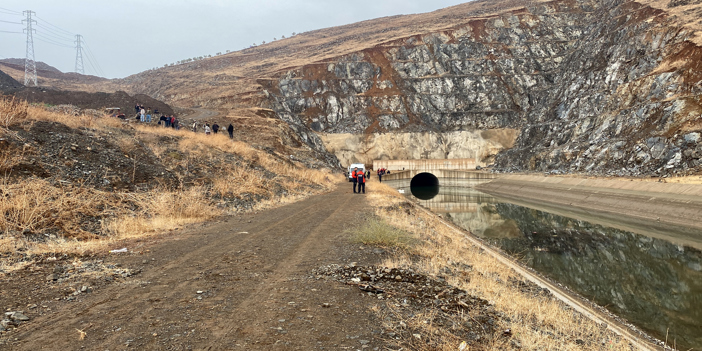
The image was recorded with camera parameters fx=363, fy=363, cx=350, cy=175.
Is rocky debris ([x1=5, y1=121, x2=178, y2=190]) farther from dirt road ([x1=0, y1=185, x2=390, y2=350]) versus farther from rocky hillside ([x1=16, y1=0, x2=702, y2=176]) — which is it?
rocky hillside ([x1=16, y1=0, x2=702, y2=176])

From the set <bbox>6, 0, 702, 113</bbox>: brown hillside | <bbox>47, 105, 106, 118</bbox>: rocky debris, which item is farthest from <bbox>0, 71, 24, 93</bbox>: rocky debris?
<bbox>47, 105, 106, 118</bbox>: rocky debris

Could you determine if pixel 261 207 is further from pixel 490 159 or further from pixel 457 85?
pixel 457 85

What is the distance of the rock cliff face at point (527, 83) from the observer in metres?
47.1

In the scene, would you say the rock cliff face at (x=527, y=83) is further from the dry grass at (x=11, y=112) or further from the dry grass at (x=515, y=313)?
the dry grass at (x=11, y=112)

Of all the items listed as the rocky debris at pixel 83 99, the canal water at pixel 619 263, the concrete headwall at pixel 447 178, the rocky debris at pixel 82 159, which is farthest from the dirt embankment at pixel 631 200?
the rocky debris at pixel 83 99

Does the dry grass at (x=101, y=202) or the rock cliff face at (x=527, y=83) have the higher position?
the rock cliff face at (x=527, y=83)

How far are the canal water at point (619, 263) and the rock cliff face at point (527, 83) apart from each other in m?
22.4

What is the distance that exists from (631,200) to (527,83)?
59.6 meters

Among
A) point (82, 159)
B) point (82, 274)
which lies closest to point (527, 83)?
point (82, 159)

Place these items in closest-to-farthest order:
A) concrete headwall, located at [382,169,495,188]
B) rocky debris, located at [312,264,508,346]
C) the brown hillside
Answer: rocky debris, located at [312,264,508,346], concrete headwall, located at [382,169,495,188], the brown hillside

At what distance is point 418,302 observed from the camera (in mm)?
6438

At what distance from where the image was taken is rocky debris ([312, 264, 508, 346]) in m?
5.20

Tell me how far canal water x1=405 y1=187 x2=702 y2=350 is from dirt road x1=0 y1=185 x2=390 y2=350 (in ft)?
28.9

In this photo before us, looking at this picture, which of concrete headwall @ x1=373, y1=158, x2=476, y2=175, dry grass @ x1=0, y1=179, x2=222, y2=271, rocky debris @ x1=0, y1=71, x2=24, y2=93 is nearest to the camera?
dry grass @ x1=0, y1=179, x2=222, y2=271
